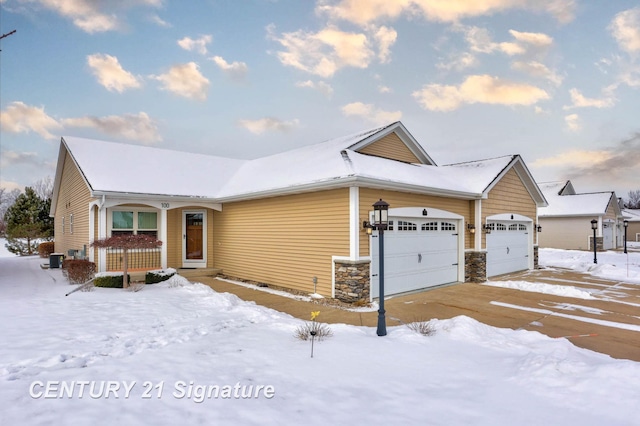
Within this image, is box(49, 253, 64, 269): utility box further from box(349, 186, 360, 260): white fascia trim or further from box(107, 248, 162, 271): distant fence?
box(349, 186, 360, 260): white fascia trim

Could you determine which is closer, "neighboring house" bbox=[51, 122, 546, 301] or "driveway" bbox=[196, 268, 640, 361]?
"driveway" bbox=[196, 268, 640, 361]

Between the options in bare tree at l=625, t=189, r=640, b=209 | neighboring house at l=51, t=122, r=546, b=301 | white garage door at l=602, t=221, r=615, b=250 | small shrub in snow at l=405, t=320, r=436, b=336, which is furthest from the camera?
bare tree at l=625, t=189, r=640, b=209

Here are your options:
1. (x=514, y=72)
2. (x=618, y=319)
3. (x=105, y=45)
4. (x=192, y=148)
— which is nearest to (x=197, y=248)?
(x=105, y=45)

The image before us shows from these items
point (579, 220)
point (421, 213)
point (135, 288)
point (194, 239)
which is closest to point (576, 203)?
point (579, 220)

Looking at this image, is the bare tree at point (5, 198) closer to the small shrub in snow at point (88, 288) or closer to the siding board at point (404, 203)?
the small shrub in snow at point (88, 288)

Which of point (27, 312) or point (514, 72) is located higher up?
point (514, 72)

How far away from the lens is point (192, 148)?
92.2ft

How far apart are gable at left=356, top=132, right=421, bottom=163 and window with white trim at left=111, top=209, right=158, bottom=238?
790 centimetres

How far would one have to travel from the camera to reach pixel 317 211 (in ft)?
30.1

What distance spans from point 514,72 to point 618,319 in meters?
10.5

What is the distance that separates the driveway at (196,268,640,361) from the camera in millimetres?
5906

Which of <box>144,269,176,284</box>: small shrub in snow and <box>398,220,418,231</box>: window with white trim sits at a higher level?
<box>398,220,418,231</box>: window with white trim

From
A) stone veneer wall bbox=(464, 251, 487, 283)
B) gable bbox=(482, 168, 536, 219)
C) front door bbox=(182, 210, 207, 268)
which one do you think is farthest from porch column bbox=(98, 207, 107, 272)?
gable bbox=(482, 168, 536, 219)

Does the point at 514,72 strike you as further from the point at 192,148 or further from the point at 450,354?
the point at 192,148
